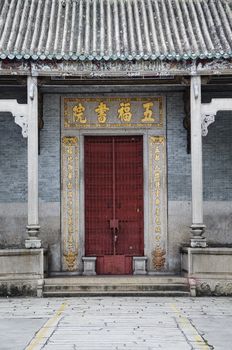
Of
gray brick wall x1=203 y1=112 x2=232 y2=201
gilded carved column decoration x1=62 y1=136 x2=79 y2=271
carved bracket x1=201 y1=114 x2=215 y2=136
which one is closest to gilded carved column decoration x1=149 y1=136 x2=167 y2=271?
gray brick wall x1=203 y1=112 x2=232 y2=201

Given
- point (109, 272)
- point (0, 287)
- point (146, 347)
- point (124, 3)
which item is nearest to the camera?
point (146, 347)

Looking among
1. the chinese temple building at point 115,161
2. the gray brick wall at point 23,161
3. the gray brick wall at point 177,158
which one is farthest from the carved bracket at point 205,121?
the gray brick wall at point 23,161

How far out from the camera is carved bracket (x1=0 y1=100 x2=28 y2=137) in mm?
15305

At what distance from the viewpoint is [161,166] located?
1727cm

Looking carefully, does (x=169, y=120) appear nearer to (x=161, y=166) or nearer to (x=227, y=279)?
(x=161, y=166)

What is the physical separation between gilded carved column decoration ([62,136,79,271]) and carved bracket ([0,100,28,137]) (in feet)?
6.68

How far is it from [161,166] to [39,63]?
364 cm

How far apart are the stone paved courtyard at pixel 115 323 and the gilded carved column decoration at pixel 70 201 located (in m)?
2.76

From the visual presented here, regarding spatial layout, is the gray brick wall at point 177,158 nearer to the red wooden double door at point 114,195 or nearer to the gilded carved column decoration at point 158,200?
the gilded carved column decoration at point 158,200

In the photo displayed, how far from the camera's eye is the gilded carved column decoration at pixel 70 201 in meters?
17.1

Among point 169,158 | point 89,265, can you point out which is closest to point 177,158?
point 169,158

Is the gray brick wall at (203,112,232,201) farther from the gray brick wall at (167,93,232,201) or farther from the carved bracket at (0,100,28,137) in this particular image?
the carved bracket at (0,100,28,137)

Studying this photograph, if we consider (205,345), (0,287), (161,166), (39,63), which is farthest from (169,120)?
(205,345)

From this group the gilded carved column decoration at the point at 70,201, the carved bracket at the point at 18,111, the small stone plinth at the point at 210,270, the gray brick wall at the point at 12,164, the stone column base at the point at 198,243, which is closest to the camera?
the small stone plinth at the point at 210,270
